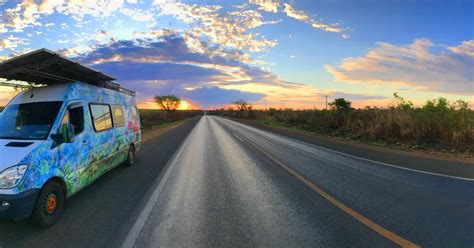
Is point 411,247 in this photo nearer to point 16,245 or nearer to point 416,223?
point 416,223

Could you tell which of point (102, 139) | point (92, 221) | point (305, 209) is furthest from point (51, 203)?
point (305, 209)

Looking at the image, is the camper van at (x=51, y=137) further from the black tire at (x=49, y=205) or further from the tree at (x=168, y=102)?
the tree at (x=168, y=102)

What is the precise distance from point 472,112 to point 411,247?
16617mm

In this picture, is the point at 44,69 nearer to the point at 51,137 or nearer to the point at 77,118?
the point at 77,118

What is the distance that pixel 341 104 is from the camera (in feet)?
92.8

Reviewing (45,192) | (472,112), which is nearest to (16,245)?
(45,192)

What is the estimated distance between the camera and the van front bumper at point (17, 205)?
4.34m

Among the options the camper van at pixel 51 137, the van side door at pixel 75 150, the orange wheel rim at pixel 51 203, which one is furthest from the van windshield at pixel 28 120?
the orange wheel rim at pixel 51 203

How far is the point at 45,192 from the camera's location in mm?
4867

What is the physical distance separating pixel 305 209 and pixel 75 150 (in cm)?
444

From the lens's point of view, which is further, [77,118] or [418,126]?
[418,126]

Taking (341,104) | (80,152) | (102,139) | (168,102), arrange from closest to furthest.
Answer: (80,152)
(102,139)
(341,104)
(168,102)

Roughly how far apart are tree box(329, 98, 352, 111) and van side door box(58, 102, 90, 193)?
80.2ft

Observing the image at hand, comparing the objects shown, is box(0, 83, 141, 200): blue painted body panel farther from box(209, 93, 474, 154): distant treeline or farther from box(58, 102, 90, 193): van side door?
box(209, 93, 474, 154): distant treeline
